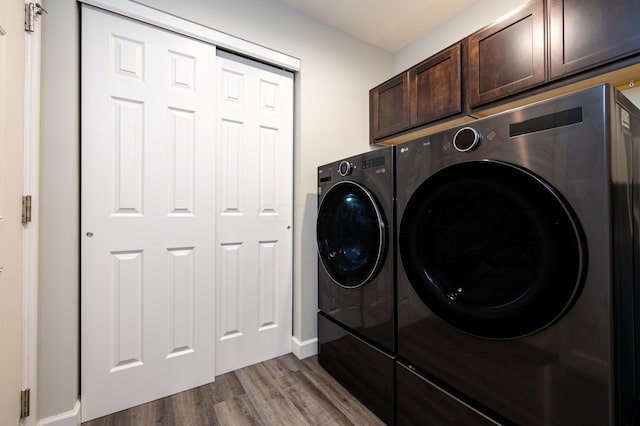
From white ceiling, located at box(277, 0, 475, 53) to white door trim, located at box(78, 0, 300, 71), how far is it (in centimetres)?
40

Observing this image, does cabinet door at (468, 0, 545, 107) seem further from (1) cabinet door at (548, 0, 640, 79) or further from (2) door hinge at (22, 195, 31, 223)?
(2) door hinge at (22, 195, 31, 223)

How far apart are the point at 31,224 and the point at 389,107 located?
2.24m

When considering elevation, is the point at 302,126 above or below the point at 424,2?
below

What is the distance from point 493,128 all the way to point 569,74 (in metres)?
0.73

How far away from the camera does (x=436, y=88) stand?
71.7 inches

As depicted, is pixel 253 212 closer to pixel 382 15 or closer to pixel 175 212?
pixel 175 212

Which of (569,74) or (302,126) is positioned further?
(302,126)

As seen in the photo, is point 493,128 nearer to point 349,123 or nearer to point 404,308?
point 404,308

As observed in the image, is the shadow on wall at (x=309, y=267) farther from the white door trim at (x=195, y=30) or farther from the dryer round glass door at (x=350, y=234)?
the white door trim at (x=195, y=30)

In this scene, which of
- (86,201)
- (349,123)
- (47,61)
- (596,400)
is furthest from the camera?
(349,123)

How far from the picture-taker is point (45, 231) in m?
1.29

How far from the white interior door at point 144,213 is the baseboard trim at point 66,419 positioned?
6 cm

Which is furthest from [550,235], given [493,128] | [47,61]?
[47,61]

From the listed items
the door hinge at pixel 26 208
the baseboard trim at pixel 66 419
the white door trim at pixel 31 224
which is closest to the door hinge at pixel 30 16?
the white door trim at pixel 31 224
